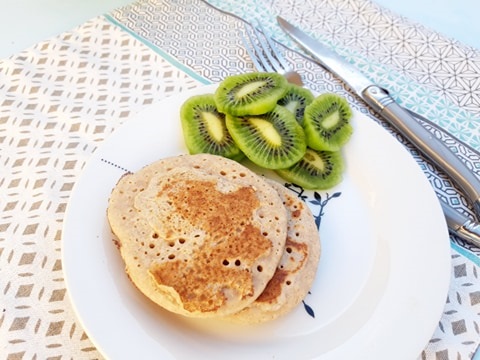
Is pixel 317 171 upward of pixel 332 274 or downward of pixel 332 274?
upward

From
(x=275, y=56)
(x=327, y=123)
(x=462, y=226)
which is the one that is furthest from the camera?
(x=275, y=56)

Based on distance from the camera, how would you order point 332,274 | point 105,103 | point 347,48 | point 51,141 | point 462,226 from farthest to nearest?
point 347,48
point 105,103
point 51,141
point 462,226
point 332,274

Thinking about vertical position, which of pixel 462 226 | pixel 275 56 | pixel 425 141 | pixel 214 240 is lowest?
pixel 462 226

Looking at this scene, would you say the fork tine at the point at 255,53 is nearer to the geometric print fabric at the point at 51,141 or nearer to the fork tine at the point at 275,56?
the fork tine at the point at 275,56

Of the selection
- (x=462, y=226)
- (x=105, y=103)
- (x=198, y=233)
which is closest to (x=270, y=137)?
(x=198, y=233)

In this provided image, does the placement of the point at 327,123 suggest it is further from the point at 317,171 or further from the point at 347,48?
the point at 347,48

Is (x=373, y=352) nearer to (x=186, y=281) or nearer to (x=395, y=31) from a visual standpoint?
(x=186, y=281)
